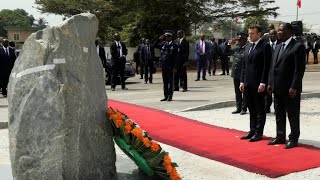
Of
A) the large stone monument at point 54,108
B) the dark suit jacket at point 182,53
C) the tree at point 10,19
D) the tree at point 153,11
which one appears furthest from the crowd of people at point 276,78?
the tree at point 10,19

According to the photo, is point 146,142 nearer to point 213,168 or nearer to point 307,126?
point 213,168

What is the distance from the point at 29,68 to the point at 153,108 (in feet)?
22.7

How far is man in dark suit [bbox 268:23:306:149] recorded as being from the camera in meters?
6.37

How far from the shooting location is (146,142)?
169 inches

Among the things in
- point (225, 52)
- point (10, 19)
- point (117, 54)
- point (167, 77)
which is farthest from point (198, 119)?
point (10, 19)

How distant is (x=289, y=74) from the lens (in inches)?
257

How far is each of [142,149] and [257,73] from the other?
330 centimetres

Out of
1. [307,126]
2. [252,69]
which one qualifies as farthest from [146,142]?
[307,126]

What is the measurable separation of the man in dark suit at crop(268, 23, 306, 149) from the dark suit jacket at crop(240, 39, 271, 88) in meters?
0.26

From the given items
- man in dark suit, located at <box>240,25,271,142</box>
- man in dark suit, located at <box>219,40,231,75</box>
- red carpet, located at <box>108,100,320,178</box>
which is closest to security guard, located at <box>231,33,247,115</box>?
red carpet, located at <box>108,100,320,178</box>

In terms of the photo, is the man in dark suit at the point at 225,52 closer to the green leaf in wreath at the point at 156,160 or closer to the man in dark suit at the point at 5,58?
the man in dark suit at the point at 5,58

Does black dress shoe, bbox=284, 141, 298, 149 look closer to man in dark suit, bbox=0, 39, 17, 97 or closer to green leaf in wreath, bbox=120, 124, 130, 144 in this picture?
green leaf in wreath, bbox=120, 124, 130, 144

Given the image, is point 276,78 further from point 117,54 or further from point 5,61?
point 5,61

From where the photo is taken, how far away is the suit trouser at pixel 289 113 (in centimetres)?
655
